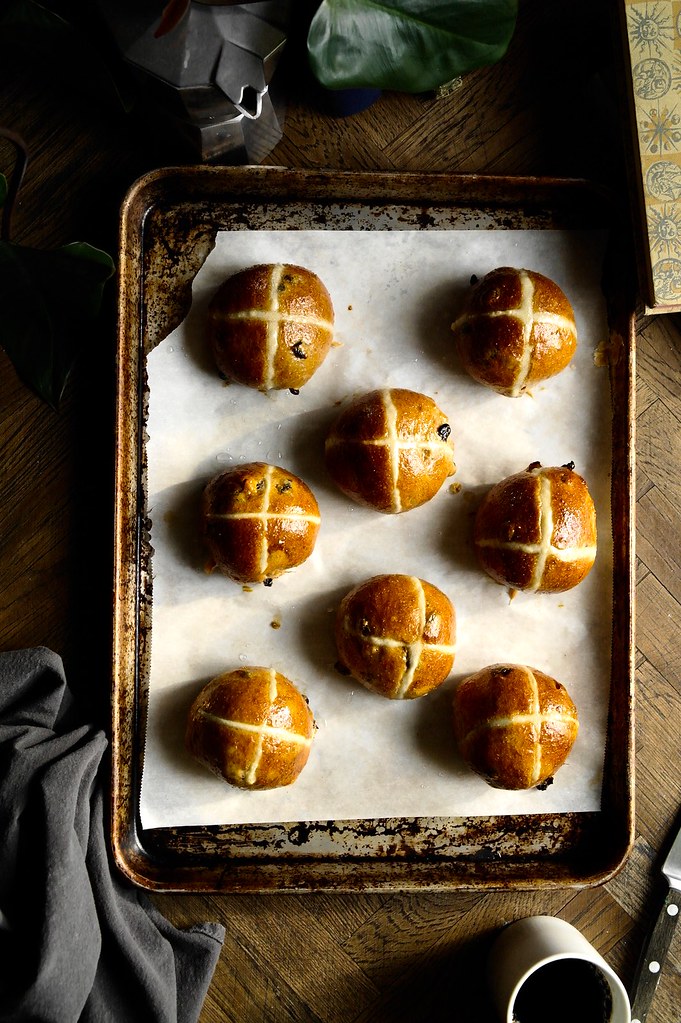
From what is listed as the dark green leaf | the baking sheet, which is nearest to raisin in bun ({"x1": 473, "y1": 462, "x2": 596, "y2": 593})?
the baking sheet

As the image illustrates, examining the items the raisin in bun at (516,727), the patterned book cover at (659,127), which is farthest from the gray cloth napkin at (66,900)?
the patterned book cover at (659,127)

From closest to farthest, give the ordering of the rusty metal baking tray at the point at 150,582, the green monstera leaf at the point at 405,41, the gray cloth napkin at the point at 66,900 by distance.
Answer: the green monstera leaf at the point at 405,41 → the gray cloth napkin at the point at 66,900 → the rusty metal baking tray at the point at 150,582

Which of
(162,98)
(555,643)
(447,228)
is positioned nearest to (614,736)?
(555,643)

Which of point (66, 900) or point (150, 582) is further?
point (150, 582)

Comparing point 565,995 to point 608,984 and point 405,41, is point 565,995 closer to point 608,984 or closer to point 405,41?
point 608,984

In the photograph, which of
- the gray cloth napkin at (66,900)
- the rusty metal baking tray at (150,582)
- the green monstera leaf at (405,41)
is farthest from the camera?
the rusty metal baking tray at (150,582)

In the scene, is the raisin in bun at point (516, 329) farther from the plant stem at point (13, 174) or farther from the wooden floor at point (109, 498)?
the plant stem at point (13, 174)

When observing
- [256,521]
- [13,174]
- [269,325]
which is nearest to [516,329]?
[269,325]

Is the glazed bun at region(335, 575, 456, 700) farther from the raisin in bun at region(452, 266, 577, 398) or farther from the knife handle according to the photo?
the knife handle
